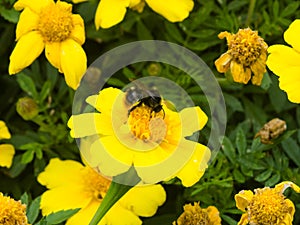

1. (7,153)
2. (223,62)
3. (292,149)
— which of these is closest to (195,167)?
(223,62)

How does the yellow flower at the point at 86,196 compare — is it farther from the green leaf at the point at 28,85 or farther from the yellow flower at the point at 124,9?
the yellow flower at the point at 124,9

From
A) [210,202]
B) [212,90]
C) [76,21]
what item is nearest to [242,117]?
[212,90]

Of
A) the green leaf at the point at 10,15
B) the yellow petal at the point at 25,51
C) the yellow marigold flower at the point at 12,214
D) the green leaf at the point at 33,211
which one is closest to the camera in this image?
the yellow marigold flower at the point at 12,214

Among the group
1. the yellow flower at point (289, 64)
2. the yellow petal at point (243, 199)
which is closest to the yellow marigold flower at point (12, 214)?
the yellow petal at point (243, 199)

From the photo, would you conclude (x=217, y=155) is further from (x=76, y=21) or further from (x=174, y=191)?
(x=76, y=21)

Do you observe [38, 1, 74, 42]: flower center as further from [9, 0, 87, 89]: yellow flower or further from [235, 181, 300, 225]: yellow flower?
[235, 181, 300, 225]: yellow flower

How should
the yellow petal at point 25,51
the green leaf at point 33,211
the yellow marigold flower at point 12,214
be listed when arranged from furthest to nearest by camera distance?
the yellow petal at point 25,51, the green leaf at point 33,211, the yellow marigold flower at point 12,214

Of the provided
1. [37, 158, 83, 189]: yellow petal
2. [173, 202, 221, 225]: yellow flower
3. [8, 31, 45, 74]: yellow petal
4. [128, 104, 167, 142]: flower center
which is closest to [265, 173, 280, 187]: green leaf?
[173, 202, 221, 225]: yellow flower
